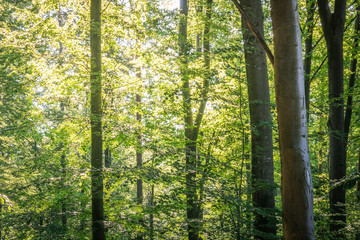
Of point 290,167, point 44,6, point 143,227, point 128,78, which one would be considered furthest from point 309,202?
point 44,6

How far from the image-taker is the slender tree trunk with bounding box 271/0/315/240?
→ 1.77 metres

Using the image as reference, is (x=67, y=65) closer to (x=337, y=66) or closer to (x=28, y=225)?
(x=28, y=225)

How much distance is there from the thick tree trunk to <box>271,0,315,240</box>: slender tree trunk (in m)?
2.93

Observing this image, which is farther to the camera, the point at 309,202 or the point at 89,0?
the point at 89,0

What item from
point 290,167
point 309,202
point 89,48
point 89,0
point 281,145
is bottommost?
point 309,202

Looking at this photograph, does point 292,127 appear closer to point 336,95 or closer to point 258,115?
point 258,115

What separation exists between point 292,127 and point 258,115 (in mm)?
3504

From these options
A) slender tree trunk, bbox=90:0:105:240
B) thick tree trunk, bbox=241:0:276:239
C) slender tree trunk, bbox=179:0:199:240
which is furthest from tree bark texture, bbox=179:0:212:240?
slender tree trunk, bbox=90:0:105:240

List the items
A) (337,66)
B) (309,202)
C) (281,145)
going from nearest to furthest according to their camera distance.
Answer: (309,202)
(281,145)
(337,66)

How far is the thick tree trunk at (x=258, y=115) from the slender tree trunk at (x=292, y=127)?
9.60ft

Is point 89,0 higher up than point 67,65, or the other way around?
point 89,0

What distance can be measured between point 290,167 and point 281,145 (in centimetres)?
16

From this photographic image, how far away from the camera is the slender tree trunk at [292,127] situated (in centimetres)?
177

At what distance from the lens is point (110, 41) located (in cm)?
720
